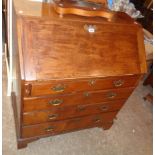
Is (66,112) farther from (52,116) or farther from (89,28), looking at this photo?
(89,28)

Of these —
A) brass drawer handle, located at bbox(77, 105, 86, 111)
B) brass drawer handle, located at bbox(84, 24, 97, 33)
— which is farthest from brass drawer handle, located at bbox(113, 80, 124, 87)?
brass drawer handle, located at bbox(84, 24, 97, 33)

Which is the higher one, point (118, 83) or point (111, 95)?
point (118, 83)

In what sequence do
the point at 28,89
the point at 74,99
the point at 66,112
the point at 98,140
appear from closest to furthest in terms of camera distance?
the point at 28,89 → the point at 74,99 → the point at 66,112 → the point at 98,140

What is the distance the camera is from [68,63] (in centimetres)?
110

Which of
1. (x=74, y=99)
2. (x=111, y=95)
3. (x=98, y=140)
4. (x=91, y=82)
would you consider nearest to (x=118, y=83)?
(x=111, y=95)

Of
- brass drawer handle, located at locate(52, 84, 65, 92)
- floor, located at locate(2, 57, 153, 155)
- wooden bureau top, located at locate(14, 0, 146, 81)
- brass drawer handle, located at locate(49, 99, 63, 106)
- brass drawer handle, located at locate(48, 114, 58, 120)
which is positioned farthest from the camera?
floor, located at locate(2, 57, 153, 155)

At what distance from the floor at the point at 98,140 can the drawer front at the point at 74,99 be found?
1.84 feet

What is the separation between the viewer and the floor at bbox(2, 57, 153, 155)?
5.32ft

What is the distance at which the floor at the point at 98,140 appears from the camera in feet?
5.32

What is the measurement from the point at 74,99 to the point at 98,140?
0.73m

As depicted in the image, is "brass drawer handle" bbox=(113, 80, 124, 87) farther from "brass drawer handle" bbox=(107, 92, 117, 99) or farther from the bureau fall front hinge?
the bureau fall front hinge

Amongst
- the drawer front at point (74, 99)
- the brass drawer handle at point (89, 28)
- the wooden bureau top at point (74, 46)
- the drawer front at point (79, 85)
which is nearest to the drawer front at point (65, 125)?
the drawer front at point (74, 99)

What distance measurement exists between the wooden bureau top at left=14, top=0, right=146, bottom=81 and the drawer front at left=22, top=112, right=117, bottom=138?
1.79ft

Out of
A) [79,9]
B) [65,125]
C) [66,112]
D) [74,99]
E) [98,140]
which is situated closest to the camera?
[79,9]
